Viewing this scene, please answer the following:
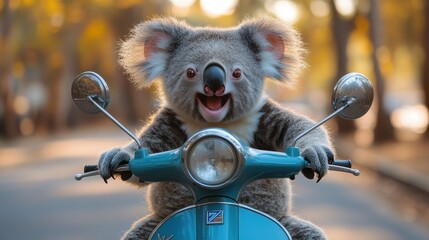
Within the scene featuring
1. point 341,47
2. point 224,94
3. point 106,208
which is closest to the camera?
point 224,94

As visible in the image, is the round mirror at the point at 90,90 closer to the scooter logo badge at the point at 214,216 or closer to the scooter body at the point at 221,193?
the scooter body at the point at 221,193

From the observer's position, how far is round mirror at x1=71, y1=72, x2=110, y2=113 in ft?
11.4

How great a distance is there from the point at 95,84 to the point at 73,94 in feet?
0.37

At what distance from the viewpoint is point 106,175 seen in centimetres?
347

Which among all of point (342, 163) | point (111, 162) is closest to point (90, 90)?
point (111, 162)

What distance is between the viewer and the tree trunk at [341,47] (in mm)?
29094

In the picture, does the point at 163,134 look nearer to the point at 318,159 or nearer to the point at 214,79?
the point at 214,79

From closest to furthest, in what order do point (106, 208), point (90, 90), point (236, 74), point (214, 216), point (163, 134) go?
1. point (214, 216)
2. point (90, 90)
3. point (236, 74)
4. point (163, 134)
5. point (106, 208)

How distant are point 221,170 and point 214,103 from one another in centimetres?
60

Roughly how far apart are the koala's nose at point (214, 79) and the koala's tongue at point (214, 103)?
16 cm

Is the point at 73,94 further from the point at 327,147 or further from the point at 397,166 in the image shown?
the point at 397,166

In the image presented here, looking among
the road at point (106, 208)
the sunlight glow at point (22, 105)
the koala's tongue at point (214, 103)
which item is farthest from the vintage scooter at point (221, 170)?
the sunlight glow at point (22, 105)

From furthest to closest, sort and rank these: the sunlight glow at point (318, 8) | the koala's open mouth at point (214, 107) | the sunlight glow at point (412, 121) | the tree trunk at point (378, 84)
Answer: the sunlight glow at point (318, 8), the sunlight glow at point (412, 121), the tree trunk at point (378, 84), the koala's open mouth at point (214, 107)

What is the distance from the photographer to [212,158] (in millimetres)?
3086
